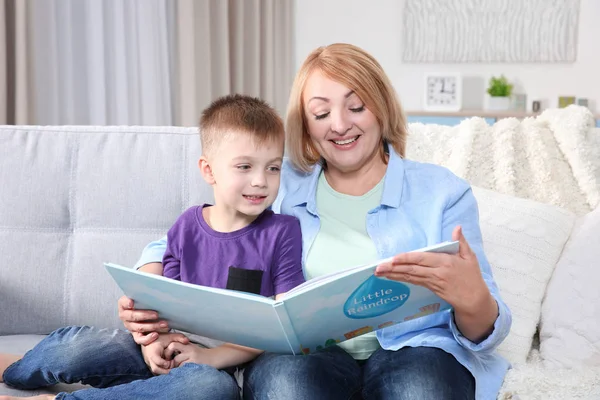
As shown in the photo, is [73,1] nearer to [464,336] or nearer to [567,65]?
[464,336]

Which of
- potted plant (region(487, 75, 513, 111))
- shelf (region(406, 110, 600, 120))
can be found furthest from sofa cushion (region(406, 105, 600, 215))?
potted plant (region(487, 75, 513, 111))

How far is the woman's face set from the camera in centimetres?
145

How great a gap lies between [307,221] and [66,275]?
0.65m

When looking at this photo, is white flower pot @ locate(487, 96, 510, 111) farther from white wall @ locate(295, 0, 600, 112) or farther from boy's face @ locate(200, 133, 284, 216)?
boy's face @ locate(200, 133, 284, 216)

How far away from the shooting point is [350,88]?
56.9 inches

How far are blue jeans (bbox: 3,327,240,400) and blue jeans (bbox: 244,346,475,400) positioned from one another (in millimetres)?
Result: 73

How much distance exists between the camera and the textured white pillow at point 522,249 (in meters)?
1.63

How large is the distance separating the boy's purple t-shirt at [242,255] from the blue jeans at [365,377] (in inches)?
5.9

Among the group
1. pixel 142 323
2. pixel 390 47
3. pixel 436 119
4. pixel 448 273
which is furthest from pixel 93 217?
pixel 390 47

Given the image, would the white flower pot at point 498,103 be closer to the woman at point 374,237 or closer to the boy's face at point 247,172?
the woman at point 374,237

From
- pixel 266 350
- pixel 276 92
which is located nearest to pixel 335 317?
pixel 266 350

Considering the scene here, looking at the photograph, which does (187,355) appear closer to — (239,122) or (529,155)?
(239,122)

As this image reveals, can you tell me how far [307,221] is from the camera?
150 cm

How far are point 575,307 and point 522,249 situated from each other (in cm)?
18
